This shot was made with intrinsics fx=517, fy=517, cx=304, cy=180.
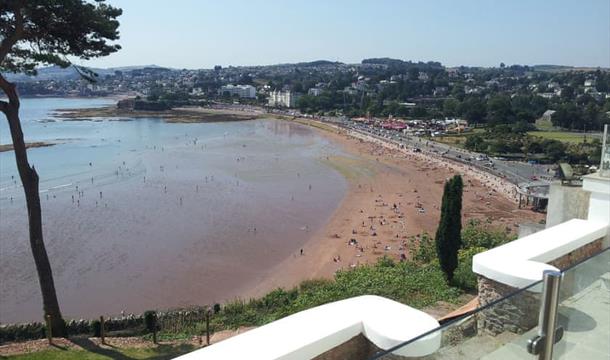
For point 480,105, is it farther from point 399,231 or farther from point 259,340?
point 259,340

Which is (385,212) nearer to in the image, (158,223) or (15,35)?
(158,223)

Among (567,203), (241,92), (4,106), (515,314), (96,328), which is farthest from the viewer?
(241,92)

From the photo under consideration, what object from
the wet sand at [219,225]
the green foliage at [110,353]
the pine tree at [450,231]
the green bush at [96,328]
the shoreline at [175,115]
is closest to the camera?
the green foliage at [110,353]

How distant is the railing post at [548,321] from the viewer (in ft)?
6.18

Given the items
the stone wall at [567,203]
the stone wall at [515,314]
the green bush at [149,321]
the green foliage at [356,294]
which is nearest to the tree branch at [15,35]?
the green bush at [149,321]

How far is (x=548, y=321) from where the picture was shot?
1.98m

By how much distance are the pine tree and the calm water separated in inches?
343

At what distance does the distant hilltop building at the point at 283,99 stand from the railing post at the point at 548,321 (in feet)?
404

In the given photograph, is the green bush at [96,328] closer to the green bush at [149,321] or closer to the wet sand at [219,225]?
the green bush at [149,321]

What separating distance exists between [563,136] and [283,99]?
249 feet

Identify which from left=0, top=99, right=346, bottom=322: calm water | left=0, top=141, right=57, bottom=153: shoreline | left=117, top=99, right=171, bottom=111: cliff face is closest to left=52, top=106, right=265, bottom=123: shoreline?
left=117, top=99, right=171, bottom=111: cliff face

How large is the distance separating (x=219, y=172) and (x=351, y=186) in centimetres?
→ 1219

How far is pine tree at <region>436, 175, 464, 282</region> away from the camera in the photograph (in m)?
14.2

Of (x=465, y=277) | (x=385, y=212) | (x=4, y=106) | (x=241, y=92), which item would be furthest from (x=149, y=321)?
(x=241, y=92)
